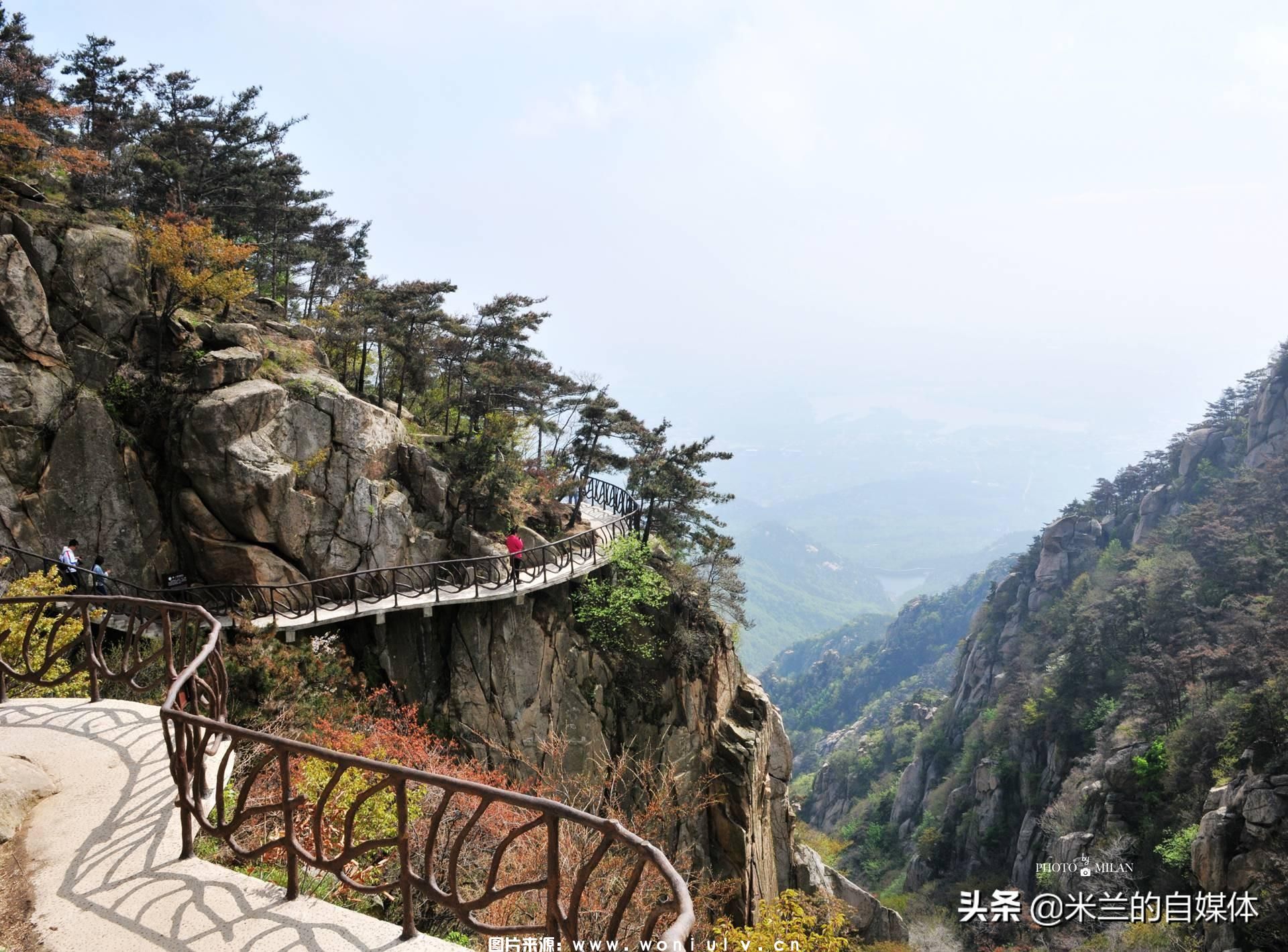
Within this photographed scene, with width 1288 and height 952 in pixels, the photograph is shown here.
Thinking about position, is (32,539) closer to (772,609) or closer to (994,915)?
(994,915)

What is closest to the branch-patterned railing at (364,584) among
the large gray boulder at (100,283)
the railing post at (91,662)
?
the railing post at (91,662)

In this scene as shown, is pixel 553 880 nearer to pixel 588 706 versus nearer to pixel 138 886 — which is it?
pixel 138 886

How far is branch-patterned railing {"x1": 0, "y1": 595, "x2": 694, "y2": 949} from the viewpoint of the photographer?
3.57 m

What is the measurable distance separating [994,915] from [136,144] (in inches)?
1360

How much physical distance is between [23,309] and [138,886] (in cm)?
1341

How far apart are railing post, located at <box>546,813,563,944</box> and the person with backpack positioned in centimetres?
1159

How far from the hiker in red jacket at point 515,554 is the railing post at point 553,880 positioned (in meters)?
12.7

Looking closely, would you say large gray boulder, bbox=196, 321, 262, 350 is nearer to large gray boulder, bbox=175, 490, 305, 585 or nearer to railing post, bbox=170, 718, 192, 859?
large gray boulder, bbox=175, 490, 305, 585

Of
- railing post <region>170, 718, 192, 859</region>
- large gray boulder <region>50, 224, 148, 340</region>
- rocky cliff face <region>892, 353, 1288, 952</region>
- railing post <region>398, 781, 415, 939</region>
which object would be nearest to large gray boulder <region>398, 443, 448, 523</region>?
large gray boulder <region>50, 224, 148, 340</region>

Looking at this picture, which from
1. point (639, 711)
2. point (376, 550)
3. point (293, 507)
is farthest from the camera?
point (639, 711)

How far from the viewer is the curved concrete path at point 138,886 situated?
3973 millimetres

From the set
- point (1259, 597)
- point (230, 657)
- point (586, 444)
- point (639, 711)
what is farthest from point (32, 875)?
point (1259, 597)

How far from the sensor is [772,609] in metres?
193

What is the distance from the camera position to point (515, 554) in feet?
53.4
